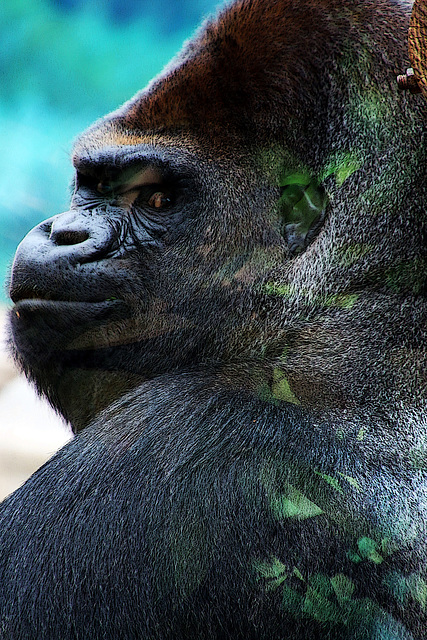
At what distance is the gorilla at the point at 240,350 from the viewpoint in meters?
1.23

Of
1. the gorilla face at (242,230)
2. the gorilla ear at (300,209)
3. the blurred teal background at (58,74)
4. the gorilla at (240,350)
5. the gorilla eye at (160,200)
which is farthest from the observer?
the blurred teal background at (58,74)

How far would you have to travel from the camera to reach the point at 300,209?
1680 mm

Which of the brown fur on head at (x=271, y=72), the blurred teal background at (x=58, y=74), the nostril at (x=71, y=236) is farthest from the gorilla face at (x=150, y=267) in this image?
the blurred teal background at (x=58, y=74)

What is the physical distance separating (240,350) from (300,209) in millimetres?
402

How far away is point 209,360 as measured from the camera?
66.7 inches

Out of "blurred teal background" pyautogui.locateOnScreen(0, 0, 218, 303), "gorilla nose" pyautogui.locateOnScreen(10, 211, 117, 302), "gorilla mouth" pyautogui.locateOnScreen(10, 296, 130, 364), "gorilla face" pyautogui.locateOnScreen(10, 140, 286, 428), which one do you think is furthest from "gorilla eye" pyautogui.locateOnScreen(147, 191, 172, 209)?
"blurred teal background" pyautogui.locateOnScreen(0, 0, 218, 303)

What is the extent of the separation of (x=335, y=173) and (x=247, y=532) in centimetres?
90

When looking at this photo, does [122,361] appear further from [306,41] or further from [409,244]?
[306,41]

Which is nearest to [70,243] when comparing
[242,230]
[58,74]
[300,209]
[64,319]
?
[64,319]

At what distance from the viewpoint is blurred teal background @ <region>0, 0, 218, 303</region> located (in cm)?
208

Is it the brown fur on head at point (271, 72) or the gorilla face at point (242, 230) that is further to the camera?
the brown fur on head at point (271, 72)

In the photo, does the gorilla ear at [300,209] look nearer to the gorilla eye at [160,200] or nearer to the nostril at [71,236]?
the gorilla eye at [160,200]

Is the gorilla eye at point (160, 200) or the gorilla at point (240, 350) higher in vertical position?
the gorilla eye at point (160, 200)

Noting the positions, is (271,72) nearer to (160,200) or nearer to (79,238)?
(160,200)
